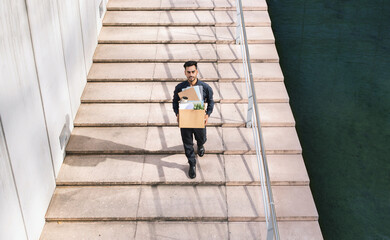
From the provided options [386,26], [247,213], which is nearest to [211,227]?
[247,213]

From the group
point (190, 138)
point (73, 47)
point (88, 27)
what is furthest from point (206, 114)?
point (88, 27)

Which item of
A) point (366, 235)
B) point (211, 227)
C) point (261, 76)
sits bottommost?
point (366, 235)

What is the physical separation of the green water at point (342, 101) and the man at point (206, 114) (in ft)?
9.78

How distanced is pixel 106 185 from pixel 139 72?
2.73m

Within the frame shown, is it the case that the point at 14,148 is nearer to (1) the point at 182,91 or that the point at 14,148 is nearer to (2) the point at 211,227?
(1) the point at 182,91

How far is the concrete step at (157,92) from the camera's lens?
364 inches

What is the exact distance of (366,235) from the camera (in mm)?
9000

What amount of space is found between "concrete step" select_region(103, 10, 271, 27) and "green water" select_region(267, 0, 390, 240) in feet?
7.92

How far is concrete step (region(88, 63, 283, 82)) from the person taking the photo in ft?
31.7

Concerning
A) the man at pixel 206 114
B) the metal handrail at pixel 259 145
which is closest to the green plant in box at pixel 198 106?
the man at pixel 206 114

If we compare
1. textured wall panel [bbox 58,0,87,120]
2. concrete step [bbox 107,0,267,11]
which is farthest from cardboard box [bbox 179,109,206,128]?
concrete step [bbox 107,0,267,11]

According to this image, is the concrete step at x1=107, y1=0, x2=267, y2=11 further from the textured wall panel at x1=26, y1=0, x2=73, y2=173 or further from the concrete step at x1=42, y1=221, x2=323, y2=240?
the concrete step at x1=42, y1=221, x2=323, y2=240

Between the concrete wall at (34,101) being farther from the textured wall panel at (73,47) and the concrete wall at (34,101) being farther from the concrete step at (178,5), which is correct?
the concrete step at (178,5)

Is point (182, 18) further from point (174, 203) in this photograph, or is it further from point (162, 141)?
point (174, 203)
